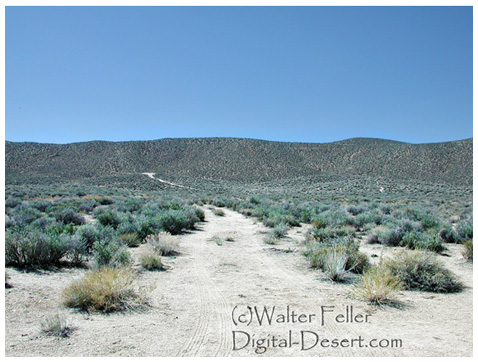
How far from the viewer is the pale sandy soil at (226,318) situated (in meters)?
3.83

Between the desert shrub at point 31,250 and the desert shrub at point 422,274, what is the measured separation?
716 centimetres

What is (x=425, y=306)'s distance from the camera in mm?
5438

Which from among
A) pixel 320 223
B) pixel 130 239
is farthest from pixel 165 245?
pixel 320 223

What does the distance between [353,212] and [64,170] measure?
8269 cm

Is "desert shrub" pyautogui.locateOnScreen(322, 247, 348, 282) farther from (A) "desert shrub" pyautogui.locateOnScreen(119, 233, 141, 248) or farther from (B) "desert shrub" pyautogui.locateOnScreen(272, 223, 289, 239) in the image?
(A) "desert shrub" pyautogui.locateOnScreen(119, 233, 141, 248)

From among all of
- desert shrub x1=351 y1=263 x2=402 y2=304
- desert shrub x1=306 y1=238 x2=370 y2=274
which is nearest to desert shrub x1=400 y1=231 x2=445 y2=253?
desert shrub x1=306 y1=238 x2=370 y2=274

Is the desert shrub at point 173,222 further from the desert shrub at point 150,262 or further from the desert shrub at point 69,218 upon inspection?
the desert shrub at point 150,262

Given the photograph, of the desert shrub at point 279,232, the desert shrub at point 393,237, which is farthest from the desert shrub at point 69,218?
the desert shrub at point 393,237

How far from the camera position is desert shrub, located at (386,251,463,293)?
20.9ft

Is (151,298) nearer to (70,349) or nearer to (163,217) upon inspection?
(70,349)

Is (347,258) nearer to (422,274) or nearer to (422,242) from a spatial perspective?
(422,274)

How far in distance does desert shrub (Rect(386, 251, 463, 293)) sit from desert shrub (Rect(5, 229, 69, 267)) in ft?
23.5

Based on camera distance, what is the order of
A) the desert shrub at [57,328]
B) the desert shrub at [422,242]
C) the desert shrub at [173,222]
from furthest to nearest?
the desert shrub at [173,222] < the desert shrub at [422,242] < the desert shrub at [57,328]

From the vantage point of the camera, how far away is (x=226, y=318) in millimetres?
4762
